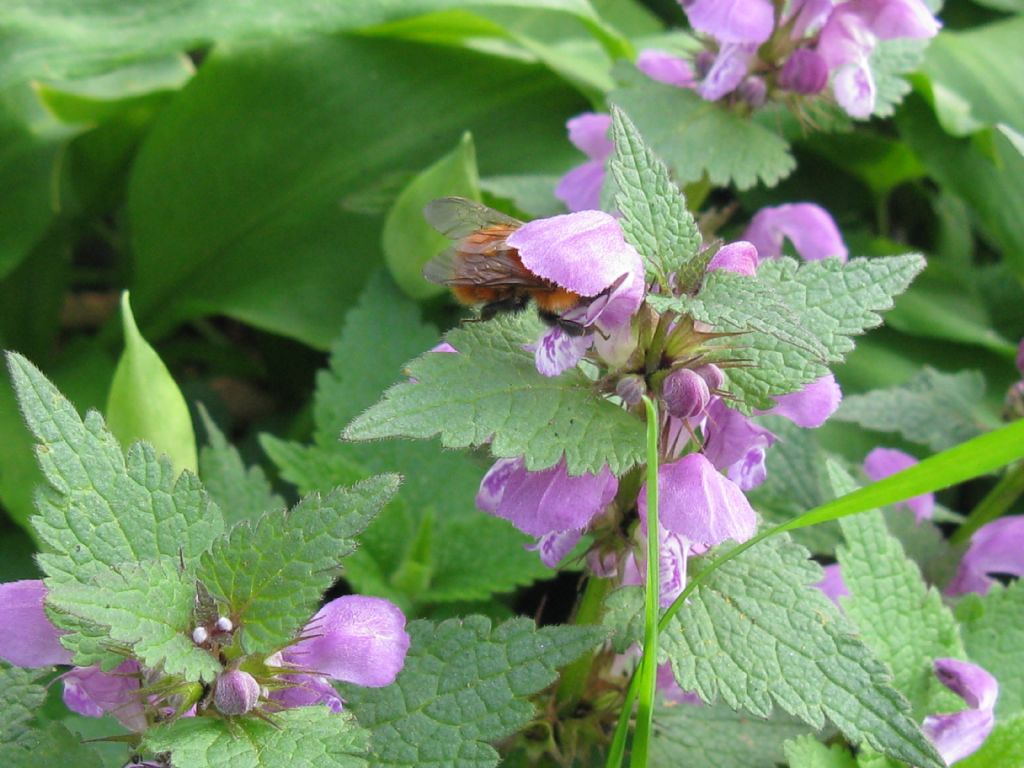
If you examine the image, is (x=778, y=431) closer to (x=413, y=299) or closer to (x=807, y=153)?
(x=413, y=299)

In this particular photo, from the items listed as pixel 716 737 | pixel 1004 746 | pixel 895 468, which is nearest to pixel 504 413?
pixel 716 737

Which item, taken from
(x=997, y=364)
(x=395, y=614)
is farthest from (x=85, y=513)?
(x=997, y=364)

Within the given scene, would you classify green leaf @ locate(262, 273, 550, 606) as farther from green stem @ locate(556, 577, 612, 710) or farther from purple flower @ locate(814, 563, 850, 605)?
purple flower @ locate(814, 563, 850, 605)

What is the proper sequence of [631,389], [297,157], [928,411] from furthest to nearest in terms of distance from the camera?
[297,157] → [928,411] → [631,389]

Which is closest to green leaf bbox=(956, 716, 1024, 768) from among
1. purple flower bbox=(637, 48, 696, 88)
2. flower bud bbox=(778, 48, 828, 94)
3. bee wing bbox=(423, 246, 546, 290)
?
bee wing bbox=(423, 246, 546, 290)

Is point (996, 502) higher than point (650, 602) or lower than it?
lower

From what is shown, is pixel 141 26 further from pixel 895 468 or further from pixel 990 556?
pixel 990 556
